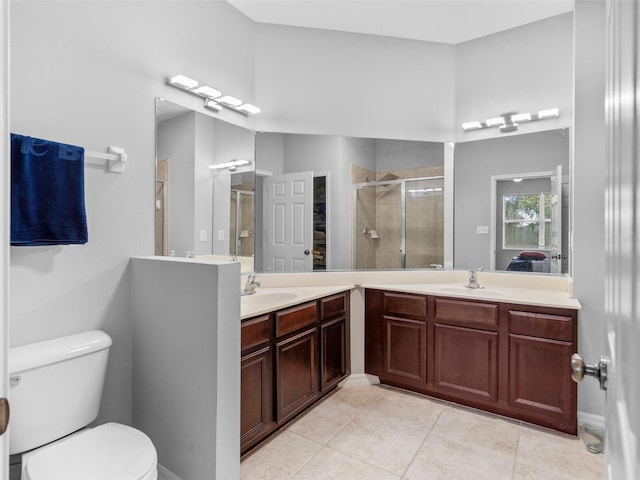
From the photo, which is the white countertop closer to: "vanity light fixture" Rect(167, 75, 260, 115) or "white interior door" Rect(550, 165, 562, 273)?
"white interior door" Rect(550, 165, 562, 273)

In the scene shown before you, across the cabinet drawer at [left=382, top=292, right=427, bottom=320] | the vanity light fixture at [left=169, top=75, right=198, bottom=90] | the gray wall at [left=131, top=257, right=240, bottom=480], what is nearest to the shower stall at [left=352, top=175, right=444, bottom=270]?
the cabinet drawer at [left=382, top=292, right=427, bottom=320]

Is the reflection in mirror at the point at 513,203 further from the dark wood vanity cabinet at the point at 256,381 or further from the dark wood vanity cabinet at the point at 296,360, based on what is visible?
the dark wood vanity cabinet at the point at 256,381

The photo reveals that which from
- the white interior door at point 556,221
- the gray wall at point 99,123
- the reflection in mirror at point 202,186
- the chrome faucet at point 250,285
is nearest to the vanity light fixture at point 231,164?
the reflection in mirror at point 202,186

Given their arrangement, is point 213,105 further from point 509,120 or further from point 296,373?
point 509,120

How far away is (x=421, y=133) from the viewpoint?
320 cm

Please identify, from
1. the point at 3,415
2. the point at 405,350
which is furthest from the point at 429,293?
the point at 3,415

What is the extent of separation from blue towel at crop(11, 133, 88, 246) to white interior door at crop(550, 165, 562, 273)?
3050 millimetres

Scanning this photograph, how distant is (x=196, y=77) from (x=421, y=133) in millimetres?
1873

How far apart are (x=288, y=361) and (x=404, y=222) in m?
1.57

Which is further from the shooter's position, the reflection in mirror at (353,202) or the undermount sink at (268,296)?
the reflection in mirror at (353,202)

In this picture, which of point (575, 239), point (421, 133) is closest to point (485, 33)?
point (421, 133)

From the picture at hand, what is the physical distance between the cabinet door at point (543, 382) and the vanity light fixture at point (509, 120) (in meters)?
1.67

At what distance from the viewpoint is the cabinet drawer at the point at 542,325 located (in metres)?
2.25

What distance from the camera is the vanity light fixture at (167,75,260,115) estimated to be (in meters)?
2.21
